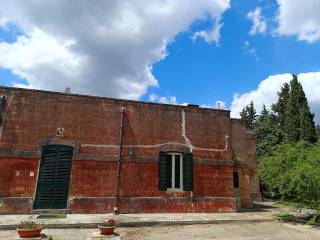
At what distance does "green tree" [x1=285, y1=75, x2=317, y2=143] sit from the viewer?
23.8 meters

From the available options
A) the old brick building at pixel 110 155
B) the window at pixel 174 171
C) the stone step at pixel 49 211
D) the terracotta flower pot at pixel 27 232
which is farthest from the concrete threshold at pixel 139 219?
the terracotta flower pot at pixel 27 232

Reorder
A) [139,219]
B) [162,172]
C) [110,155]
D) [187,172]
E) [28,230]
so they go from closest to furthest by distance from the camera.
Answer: [28,230], [139,219], [110,155], [162,172], [187,172]

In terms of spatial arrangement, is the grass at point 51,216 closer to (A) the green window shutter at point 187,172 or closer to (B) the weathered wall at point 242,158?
(A) the green window shutter at point 187,172

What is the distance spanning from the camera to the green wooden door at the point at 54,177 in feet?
38.5

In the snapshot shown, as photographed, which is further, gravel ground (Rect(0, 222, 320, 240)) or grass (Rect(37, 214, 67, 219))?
grass (Rect(37, 214, 67, 219))

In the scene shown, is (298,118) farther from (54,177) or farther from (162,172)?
(54,177)

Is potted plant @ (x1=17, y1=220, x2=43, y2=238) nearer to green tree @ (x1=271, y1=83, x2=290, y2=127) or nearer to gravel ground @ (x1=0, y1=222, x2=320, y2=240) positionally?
gravel ground @ (x1=0, y1=222, x2=320, y2=240)

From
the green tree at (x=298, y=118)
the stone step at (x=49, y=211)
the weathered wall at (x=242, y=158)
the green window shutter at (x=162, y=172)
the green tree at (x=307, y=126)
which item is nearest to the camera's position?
the stone step at (x=49, y=211)

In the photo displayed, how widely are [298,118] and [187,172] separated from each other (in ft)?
51.9

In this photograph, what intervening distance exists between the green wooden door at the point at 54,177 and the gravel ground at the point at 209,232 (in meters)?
2.43

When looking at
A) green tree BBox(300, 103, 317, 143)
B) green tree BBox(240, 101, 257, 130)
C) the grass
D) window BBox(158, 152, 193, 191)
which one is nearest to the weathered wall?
window BBox(158, 152, 193, 191)

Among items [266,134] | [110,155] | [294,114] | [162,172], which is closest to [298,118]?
[294,114]

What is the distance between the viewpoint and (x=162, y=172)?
43.7ft

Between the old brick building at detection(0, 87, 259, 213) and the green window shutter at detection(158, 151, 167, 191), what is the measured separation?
0.04 metres
